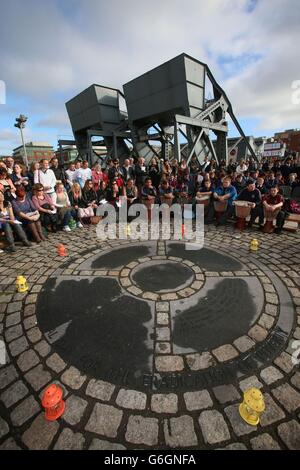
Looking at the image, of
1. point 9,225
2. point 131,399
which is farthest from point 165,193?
point 131,399

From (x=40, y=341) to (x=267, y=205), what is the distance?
21.4 ft

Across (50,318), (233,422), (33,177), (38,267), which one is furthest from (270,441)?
(33,177)

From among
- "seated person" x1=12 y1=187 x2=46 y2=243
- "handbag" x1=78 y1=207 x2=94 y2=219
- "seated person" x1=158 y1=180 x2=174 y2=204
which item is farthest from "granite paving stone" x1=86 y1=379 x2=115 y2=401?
"seated person" x1=158 y1=180 x2=174 y2=204

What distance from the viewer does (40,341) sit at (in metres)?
2.81

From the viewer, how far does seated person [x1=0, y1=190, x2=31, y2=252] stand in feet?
19.0

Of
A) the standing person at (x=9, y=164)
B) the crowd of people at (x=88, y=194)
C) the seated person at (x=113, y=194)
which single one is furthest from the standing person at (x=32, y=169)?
the seated person at (x=113, y=194)

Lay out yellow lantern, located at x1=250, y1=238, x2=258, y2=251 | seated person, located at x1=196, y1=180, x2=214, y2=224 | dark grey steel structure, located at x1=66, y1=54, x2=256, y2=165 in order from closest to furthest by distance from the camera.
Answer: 1. yellow lantern, located at x1=250, y1=238, x2=258, y2=251
2. seated person, located at x1=196, y1=180, x2=214, y2=224
3. dark grey steel structure, located at x1=66, y1=54, x2=256, y2=165

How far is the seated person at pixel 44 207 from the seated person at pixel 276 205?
6575 millimetres

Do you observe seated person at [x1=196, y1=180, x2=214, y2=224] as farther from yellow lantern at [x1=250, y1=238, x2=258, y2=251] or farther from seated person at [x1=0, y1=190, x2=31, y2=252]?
seated person at [x1=0, y1=190, x2=31, y2=252]

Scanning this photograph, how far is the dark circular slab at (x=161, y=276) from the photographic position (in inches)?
152

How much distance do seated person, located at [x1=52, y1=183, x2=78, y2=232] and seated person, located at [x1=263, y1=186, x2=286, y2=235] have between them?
6.25 m

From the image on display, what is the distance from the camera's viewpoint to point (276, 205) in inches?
255

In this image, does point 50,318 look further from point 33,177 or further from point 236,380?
point 33,177

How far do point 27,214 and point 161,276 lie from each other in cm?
437
